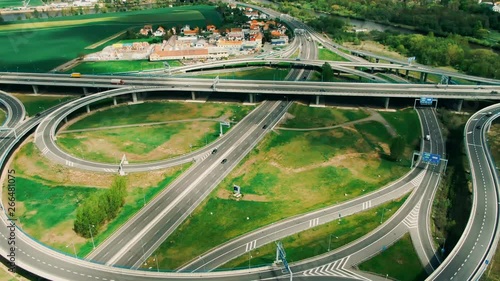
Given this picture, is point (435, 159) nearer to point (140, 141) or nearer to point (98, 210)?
point (98, 210)

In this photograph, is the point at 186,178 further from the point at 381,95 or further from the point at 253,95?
the point at 381,95

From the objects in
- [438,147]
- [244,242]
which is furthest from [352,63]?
[244,242]

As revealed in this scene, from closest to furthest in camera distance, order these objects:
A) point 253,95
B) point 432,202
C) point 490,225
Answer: point 490,225 < point 432,202 < point 253,95

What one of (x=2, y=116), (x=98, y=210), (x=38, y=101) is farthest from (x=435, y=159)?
(x=38, y=101)

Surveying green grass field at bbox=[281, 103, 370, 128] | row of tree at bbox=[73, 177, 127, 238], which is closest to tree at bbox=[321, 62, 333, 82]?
green grass field at bbox=[281, 103, 370, 128]

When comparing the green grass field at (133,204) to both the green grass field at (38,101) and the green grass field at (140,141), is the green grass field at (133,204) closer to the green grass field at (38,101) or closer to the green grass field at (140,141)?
the green grass field at (140,141)

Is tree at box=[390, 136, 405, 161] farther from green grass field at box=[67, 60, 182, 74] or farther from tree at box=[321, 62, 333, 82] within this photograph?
green grass field at box=[67, 60, 182, 74]
